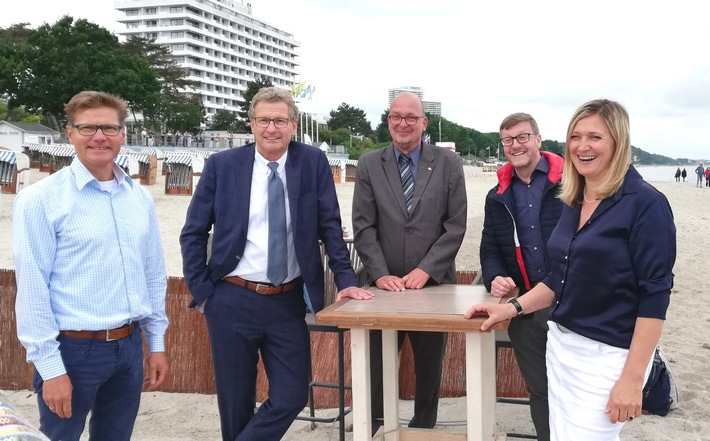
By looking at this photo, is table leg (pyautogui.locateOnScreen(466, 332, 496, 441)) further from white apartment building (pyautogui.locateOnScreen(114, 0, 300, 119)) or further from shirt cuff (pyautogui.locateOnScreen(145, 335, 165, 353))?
white apartment building (pyautogui.locateOnScreen(114, 0, 300, 119))

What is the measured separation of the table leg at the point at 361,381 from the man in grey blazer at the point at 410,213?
546 mm

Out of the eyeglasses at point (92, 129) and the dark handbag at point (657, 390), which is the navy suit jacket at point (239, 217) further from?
the dark handbag at point (657, 390)

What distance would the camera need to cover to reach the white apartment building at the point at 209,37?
408 feet

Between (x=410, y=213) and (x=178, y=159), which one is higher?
(x=178, y=159)

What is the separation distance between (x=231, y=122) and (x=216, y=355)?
353 feet

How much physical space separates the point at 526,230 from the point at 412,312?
970 millimetres

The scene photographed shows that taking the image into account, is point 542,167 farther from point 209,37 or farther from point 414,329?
point 209,37

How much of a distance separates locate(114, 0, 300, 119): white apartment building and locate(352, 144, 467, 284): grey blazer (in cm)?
11717

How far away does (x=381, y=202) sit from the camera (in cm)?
365

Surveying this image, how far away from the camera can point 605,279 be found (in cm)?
218

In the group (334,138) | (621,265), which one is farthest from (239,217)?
(334,138)

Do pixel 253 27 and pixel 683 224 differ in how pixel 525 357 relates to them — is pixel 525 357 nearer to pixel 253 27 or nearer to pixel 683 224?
pixel 683 224

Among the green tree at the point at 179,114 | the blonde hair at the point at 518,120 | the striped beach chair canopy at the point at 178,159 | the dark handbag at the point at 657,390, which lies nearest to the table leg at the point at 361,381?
the dark handbag at the point at 657,390

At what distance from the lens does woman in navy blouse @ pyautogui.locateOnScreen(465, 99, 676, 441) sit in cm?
209
